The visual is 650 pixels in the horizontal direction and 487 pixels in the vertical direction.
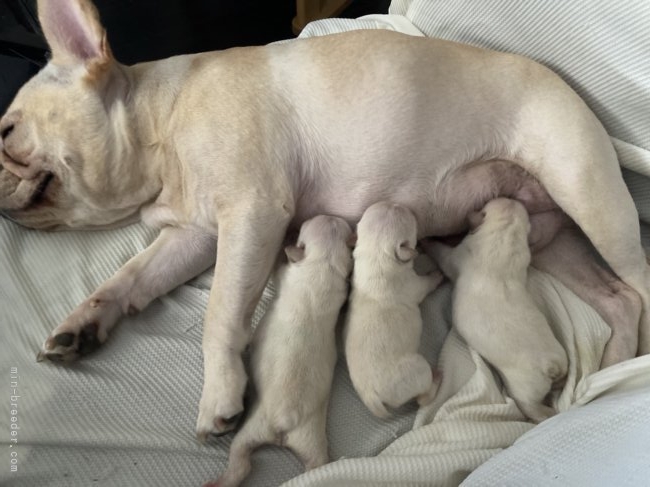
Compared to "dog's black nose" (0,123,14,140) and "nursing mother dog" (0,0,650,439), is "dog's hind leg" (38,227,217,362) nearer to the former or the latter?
"nursing mother dog" (0,0,650,439)

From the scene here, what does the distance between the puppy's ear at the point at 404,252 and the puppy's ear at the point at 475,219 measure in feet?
0.63

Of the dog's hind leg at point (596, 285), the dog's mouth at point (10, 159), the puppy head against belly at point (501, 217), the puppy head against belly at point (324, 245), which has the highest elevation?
the puppy head against belly at point (501, 217)

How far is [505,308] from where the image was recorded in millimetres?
1240

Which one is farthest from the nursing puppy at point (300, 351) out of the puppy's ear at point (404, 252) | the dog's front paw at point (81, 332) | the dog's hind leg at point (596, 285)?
the dog's hind leg at point (596, 285)

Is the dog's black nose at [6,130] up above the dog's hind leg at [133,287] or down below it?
above

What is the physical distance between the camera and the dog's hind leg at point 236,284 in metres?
1.19

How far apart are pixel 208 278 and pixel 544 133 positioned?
2.79ft

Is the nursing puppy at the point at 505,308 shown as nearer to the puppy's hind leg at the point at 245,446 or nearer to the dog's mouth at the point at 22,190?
the puppy's hind leg at the point at 245,446

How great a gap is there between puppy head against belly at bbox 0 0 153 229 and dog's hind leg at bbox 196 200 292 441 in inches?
11.7

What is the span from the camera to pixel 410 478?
1.04 metres

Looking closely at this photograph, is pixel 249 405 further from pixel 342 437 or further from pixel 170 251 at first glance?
pixel 170 251

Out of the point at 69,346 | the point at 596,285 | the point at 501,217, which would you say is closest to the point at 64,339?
the point at 69,346

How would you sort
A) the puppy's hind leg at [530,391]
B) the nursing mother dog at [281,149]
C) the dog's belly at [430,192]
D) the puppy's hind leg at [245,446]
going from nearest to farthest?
1. the puppy's hind leg at [245,446]
2. the puppy's hind leg at [530,391]
3. the nursing mother dog at [281,149]
4. the dog's belly at [430,192]

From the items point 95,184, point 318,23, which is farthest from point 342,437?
point 318,23
